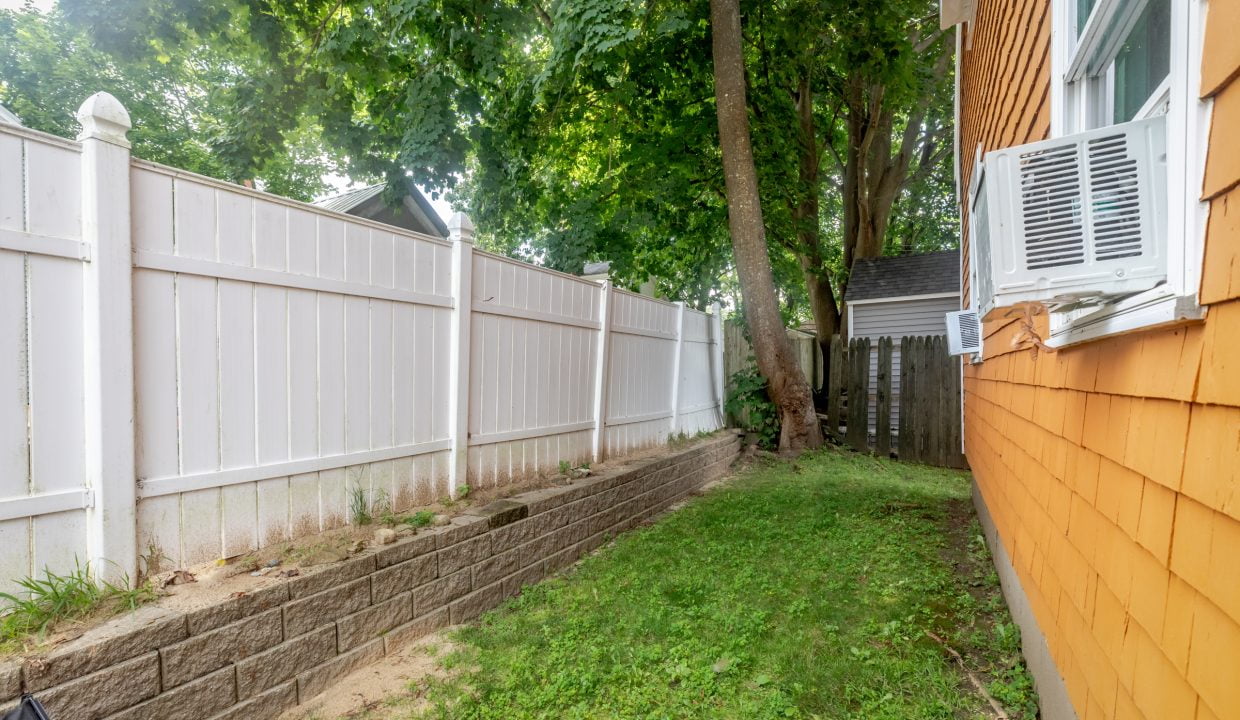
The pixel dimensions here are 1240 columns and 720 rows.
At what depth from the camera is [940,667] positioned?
8.28ft

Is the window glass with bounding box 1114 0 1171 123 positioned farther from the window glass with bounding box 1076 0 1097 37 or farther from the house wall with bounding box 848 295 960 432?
the house wall with bounding box 848 295 960 432

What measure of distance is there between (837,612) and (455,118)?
5878 millimetres

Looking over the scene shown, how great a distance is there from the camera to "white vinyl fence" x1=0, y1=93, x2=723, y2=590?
1.88 m

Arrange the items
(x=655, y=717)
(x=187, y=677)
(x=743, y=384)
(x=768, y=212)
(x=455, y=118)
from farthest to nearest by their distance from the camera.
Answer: (x=768, y=212), (x=743, y=384), (x=455, y=118), (x=655, y=717), (x=187, y=677)

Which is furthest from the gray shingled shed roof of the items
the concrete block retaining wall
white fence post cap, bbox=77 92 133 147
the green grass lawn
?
white fence post cap, bbox=77 92 133 147

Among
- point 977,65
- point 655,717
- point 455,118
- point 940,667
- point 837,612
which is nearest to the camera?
point 655,717

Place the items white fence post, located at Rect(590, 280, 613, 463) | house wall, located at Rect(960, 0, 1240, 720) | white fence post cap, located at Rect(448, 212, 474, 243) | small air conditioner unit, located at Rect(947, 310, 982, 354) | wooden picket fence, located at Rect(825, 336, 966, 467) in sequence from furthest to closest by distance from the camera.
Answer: wooden picket fence, located at Rect(825, 336, 966, 467) → white fence post, located at Rect(590, 280, 613, 463) → small air conditioner unit, located at Rect(947, 310, 982, 354) → white fence post cap, located at Rect(448, 212, 474, 243) → house wall, located at Rect(960, 0, 1240, 720)

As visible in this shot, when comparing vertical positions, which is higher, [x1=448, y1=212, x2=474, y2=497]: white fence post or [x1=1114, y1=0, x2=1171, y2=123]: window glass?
[x1=1114, y1=0, x2=1171, y2=123]: window glass

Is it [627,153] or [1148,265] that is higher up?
[627,153]

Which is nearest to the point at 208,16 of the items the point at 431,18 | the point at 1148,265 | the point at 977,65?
the point at 431,18

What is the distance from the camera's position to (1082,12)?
6.08 ft

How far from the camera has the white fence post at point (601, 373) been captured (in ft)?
16.6

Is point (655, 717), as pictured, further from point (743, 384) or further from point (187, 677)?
point (743, 384)

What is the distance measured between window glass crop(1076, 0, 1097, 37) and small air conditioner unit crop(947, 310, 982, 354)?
3.10m
